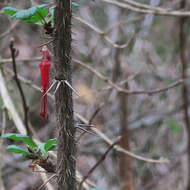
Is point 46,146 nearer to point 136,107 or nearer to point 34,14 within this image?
point 34,14

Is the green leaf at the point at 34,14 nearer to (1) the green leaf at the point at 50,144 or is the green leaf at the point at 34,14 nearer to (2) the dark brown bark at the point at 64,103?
(2) the dark brown bark at the point at 64,103

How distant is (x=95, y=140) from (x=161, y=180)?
1.00 metres

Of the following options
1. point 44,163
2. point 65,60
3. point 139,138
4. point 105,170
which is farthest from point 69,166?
point 139,138

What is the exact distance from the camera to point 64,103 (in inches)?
26.6

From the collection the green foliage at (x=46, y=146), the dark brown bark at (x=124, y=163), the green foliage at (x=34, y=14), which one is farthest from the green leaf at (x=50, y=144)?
the dark brown bark at (x=124, y=163)

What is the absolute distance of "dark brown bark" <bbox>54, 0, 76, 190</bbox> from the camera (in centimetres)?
63

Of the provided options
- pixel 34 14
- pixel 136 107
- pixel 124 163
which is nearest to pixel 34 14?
pixel 34 14

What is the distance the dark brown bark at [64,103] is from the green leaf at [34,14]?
Answer: 6 centimetres

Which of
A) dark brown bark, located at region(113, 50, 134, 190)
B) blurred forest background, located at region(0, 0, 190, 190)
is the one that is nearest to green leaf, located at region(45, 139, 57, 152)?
dark brown bark, located at region(113, 50, 134, 190)

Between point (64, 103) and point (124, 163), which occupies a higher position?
point (64, 103)

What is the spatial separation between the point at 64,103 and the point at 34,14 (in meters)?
Result: 0.19

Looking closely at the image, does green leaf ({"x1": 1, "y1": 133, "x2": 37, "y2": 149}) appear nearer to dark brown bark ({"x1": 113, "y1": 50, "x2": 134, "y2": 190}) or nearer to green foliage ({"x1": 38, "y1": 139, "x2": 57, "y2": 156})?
green foliage ({"x1": 38, "y1": 139, "x2": 57, "y2": 156})

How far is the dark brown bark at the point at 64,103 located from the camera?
0.63m

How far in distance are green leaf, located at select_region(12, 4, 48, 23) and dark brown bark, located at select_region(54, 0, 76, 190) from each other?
6 cm
